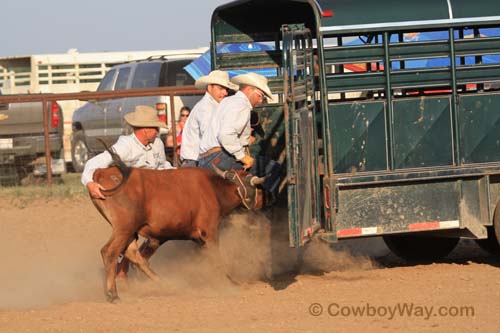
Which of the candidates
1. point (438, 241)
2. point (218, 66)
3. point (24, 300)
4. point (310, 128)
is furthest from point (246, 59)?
point (24, 300)

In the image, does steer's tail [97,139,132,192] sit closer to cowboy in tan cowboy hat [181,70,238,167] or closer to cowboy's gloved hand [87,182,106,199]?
cowboy's gloved hand [87,182,106,199]

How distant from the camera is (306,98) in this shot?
28.5 feet

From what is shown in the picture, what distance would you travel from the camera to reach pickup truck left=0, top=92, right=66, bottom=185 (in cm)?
1699

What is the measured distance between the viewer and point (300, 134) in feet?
27.3

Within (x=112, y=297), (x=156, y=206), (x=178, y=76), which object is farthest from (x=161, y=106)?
(x=112, y=297)

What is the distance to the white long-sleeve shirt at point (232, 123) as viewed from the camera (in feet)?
29.6

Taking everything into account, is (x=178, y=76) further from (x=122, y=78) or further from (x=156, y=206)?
(x=156, y=206)

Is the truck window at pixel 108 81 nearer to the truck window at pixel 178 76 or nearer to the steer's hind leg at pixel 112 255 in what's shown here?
the truck window at pixel 178 76

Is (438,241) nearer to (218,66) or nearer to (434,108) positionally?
(434,108)

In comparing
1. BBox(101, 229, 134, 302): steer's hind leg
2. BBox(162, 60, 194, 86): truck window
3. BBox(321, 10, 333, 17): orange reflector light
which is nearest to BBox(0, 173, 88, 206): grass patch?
BBox(162, 60, 194, 86): truck window

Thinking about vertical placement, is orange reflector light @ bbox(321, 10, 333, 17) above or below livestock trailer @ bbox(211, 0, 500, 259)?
Answer: above

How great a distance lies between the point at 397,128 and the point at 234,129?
4.60 feet

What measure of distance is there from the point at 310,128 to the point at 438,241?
234cm

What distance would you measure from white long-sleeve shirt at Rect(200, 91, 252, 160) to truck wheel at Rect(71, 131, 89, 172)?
10842 mm
